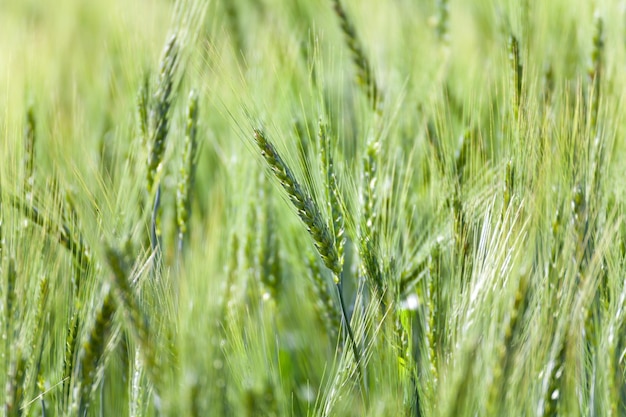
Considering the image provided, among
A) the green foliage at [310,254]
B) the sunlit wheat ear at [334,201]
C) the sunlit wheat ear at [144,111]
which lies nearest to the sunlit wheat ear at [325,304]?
the green foliage at [310,254]

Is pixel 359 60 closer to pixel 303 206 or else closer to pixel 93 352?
pixel 303 206

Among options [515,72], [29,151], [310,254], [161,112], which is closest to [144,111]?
[161,112]

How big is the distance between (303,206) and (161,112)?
0.30 metres

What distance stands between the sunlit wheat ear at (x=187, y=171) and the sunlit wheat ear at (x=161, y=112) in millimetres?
36

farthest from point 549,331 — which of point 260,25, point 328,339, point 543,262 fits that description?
point 260,25

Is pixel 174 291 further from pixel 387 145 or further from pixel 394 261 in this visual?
pixel 387 145

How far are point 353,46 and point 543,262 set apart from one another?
0.54 m

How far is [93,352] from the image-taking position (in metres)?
0.75

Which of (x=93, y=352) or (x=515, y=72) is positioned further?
(x=515, y=72)

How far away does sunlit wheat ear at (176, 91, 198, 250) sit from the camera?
3.12ft

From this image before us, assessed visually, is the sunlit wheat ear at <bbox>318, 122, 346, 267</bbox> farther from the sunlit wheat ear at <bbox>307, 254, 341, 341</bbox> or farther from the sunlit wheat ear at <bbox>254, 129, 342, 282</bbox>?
the sunlit wheat ear at <bbox>307, 254, 341, 341</bbox>

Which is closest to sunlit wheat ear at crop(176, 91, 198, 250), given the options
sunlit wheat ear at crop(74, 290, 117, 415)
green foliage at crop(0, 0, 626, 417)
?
green foliage at crop(0, 0, 626, 417)

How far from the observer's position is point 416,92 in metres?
1.19

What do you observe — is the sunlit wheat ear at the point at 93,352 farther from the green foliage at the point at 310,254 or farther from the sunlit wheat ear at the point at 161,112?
the sunlit wheat ear at the point at 161,112
